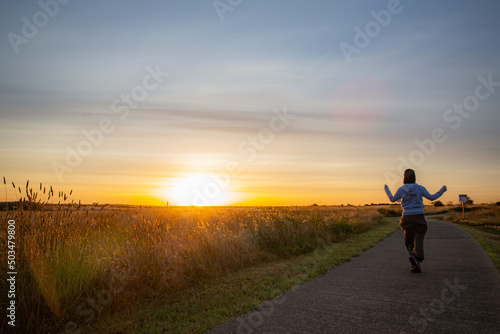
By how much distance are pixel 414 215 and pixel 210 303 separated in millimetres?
5615

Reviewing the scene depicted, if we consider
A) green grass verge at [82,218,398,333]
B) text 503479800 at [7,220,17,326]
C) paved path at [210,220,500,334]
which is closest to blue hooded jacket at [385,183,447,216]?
paved path at [210,220,500,334]

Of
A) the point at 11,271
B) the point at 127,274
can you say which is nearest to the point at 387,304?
the point at 127,274

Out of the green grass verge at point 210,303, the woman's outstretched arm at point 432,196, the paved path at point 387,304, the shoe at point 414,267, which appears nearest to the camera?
the paved path at point 387,304

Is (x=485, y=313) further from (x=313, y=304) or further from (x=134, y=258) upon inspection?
Answer: (x=134, y=258)

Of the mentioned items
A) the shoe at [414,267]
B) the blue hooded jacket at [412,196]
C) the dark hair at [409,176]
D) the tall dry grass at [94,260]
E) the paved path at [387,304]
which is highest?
the dark hair at [409,176]

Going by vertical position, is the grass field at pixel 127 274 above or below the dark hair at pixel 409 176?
below

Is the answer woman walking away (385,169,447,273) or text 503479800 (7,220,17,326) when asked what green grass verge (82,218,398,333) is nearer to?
text 503479800 (7,220,17,326)

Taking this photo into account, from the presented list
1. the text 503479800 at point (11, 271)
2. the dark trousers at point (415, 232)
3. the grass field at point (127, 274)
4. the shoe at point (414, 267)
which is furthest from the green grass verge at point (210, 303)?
the dark trousers at point (415, 232)

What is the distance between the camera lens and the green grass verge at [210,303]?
4.61 m

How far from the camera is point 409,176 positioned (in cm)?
849

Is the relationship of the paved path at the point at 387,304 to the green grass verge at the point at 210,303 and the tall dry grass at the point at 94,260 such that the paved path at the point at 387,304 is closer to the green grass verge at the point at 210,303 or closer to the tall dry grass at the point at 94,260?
the green grass verge at the point at 210,303

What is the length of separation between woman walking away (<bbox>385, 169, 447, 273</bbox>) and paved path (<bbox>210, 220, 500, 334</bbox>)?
493 mm

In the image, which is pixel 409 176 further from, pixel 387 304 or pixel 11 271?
pixel 11 271

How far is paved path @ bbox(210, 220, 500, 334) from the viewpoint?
175 inches
